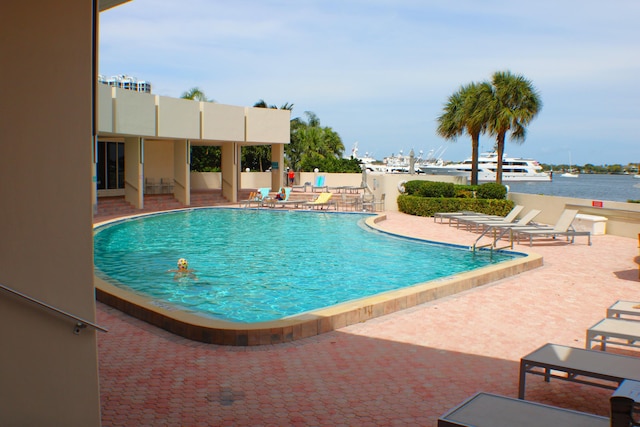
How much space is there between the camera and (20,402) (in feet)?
11.1

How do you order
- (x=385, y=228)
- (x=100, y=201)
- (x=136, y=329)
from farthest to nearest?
(x=100, y=201) < (x=385, y=228) < (x=136, y=329)

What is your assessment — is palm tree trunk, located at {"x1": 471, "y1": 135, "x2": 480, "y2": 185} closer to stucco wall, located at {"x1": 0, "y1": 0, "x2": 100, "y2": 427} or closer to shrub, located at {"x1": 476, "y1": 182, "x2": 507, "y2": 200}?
shrub, located at {"x1": 476, "y1": 182, "x2": 507, "y2": 200}

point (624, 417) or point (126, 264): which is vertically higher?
point (624, 417)

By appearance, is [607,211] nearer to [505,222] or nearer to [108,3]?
[505,222]

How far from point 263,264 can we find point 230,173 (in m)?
16.3

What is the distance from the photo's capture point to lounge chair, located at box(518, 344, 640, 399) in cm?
460

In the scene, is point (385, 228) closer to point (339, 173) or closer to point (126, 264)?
point (126, 264)

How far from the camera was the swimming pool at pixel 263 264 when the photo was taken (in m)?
9.62

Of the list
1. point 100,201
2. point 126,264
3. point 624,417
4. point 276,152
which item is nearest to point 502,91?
point 276,152

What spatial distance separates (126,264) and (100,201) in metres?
11.2

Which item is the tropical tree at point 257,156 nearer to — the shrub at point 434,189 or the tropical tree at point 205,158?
the tropical tree at point 205,158

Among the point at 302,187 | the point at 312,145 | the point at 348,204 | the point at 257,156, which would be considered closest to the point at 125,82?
the point at 302,187

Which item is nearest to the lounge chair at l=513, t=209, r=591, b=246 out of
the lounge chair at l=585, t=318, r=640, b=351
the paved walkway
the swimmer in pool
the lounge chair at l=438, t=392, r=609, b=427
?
the paved walkway

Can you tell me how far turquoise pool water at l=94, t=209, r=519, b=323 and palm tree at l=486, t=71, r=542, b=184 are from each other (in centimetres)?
1033
